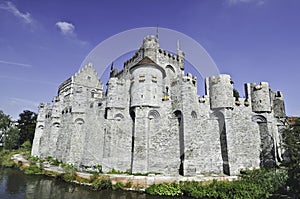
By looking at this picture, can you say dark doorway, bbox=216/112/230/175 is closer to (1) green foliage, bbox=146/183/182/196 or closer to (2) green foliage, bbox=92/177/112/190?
(1) green foliage, bbox=146/183/182/196

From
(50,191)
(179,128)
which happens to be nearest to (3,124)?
(50,191)

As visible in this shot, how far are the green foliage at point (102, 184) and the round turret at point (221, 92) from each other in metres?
11.5

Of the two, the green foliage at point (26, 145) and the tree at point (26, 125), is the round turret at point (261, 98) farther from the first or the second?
the tree at point (26, 125)

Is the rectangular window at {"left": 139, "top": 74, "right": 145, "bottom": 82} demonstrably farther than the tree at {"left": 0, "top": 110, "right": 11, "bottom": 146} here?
No

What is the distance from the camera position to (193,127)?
57.7 feet

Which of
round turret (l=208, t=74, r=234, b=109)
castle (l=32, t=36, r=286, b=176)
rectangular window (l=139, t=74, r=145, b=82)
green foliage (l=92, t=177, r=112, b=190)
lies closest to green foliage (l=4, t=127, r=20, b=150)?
castle (l=32, t=36, r=286, b=176)

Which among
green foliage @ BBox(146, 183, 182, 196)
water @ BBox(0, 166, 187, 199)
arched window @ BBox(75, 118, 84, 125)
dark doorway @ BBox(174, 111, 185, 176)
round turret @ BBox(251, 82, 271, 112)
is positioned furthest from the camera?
arched window @ BBox(75, 118, 84, 125)

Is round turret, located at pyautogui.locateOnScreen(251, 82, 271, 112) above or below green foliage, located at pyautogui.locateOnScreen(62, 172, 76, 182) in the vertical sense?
above

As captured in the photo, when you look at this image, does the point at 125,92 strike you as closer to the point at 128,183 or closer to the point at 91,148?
the point at 91,148

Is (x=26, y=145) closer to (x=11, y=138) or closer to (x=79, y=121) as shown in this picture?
(x=11, y=138)

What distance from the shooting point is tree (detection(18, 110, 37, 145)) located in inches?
1553

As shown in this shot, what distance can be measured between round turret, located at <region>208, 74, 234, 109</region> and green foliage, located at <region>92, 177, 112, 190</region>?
37.6 feet

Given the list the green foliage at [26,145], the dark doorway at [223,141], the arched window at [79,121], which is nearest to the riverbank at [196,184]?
the dark doorway at [223,141]

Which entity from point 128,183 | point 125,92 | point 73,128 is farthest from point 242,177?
point 73,128
